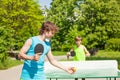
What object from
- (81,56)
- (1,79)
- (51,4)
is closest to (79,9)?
(51,4)

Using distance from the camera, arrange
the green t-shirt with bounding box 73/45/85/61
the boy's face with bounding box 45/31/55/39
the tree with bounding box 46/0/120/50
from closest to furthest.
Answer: the boy's face with bounding box 45/31/55/39 → the green t-shirt with bounding box 73/45/85/61 → the tree with bounding box 46/0/120/50

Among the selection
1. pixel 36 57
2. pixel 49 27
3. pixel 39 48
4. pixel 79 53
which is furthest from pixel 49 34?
pixel 79 53

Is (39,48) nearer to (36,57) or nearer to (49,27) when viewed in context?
(36,57)

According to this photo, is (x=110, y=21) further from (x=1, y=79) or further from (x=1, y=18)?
(x=1, y=79)

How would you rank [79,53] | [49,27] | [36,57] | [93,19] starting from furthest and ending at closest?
[93,19] < [79,53] < [49,27] < [36,57]

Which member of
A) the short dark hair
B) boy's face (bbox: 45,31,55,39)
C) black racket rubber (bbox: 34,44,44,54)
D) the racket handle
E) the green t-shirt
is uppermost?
the short dark hair

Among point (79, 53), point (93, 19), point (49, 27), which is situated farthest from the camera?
point (93, 19)

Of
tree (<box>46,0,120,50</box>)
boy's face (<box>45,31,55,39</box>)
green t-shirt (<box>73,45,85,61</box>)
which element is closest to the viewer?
boy's face (<box>45,31,55,39</box>)

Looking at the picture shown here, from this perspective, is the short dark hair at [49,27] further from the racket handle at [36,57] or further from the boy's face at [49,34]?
the racket handle at [36,57]

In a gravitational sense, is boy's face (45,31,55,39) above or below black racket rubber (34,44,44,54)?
above

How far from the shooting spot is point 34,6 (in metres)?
62.7

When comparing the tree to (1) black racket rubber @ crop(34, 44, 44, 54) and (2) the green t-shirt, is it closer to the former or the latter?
(2) the green t-shirt

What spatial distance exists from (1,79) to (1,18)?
3977 centimetres

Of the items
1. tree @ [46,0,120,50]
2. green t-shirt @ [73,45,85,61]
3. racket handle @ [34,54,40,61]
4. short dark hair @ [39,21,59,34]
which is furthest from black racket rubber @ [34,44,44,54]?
tree @ [46,0,120,50]
